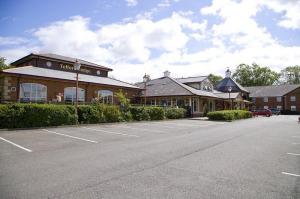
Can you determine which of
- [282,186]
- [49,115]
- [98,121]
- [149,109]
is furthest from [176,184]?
[149,109]

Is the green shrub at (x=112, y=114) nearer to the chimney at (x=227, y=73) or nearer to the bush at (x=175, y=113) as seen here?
the bush at (x=175, y=113)

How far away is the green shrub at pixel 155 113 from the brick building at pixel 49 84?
577 centimetres

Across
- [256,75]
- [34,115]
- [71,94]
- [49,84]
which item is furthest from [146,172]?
[256,75]

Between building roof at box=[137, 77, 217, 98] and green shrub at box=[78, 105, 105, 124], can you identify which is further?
building roof at box=[137, 77, 217, 98]

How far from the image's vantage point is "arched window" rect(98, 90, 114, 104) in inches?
1170

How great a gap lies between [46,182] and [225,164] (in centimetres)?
487

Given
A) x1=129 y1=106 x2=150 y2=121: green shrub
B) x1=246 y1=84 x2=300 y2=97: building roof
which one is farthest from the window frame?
x1=246 y1=84 x2=300 y2=97: building roof

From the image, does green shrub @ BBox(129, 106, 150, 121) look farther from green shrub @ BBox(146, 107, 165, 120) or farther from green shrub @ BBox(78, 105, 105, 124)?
green shrub @ BBox(78, 105, 105, 124)

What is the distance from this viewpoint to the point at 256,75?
97.2 m

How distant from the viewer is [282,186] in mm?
5418

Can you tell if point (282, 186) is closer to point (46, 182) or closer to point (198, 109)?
point (46, 182)

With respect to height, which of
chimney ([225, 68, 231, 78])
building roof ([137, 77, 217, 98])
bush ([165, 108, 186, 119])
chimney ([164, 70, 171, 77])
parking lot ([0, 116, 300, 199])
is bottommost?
parking lot ([0, 116, 300, 199])

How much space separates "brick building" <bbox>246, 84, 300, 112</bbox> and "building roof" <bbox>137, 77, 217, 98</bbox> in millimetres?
40258

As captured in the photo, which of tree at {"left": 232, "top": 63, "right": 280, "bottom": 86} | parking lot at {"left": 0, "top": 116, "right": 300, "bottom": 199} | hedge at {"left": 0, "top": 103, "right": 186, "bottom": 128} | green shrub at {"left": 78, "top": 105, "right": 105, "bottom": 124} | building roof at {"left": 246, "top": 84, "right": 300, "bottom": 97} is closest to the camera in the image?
parking lot at {"left": 0, "top": 116, "right": 300, "bottom": 199}
